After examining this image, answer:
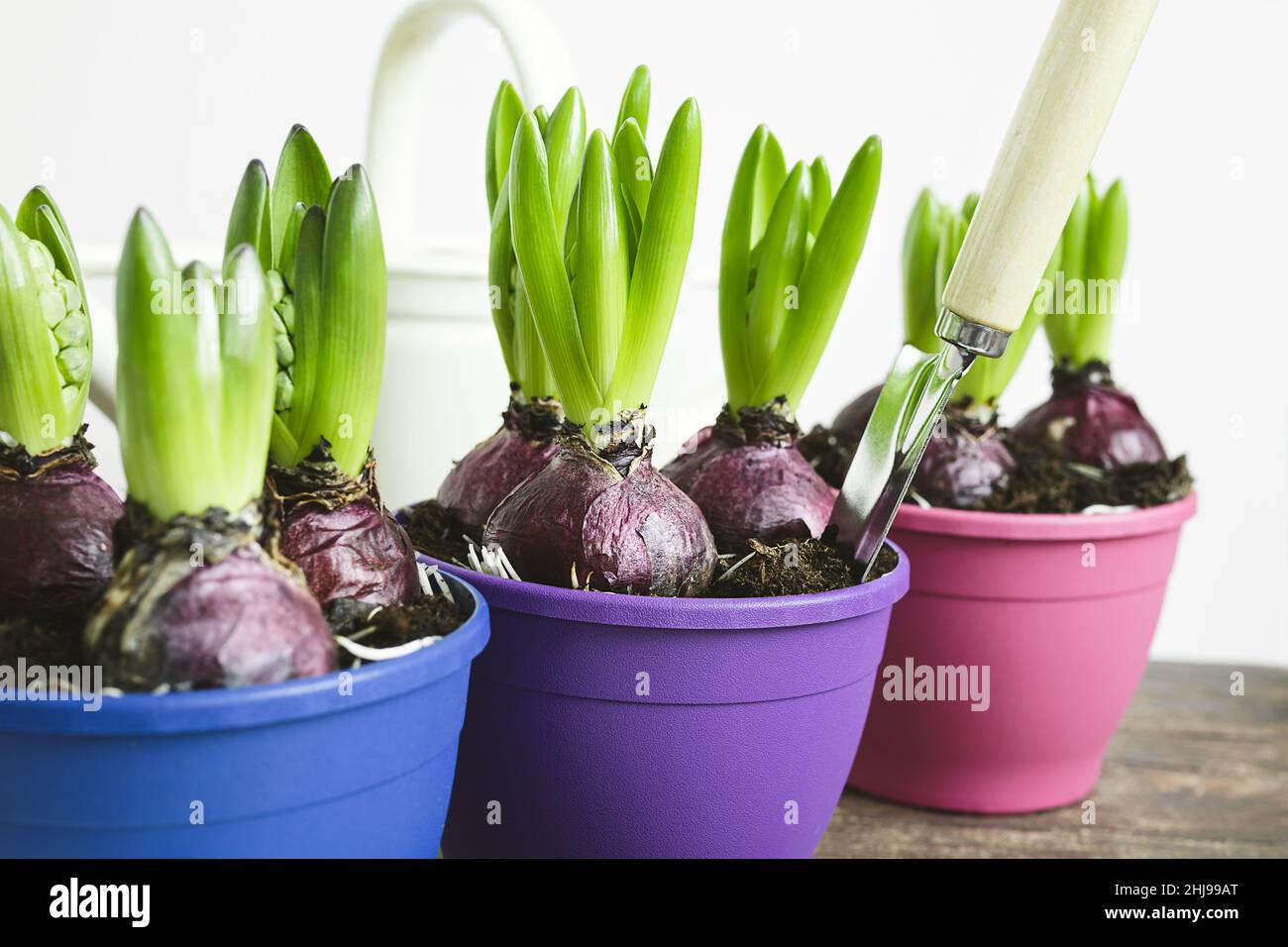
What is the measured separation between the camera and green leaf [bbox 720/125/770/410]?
2.17ft

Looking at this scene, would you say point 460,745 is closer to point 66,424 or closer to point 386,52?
point 66,424

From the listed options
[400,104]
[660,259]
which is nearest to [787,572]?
[660,259]

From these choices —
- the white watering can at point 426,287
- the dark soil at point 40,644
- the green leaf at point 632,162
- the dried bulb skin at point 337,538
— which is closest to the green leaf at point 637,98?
the green leaf at point 632,162

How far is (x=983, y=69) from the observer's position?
1472mm

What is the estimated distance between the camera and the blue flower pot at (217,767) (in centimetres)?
37

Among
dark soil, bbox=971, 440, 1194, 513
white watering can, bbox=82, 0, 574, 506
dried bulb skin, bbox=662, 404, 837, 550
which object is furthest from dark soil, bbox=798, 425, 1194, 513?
white watering can, bbox=82, 0, 574, 506

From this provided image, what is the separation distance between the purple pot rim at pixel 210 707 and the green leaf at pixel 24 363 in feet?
0.46

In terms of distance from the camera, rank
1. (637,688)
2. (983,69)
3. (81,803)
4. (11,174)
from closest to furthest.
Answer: (81,803), (637,688), (11,174), (983,69)

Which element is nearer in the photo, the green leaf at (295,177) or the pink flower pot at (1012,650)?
the green leaf at (295,177)

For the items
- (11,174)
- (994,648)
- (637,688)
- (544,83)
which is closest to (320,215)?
(637,688)

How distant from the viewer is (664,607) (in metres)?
0.52

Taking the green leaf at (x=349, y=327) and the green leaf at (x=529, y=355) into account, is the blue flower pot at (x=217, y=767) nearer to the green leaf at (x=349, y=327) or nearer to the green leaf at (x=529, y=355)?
the green leaf at (x=349, y=327)

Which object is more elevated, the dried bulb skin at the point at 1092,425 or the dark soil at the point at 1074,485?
the dried bulb skin at the point at 1092,425

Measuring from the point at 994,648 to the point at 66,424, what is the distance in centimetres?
52
